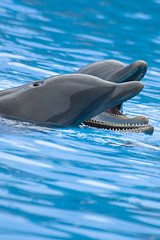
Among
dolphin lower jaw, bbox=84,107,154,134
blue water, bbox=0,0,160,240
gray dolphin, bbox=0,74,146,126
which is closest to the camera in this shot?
blue water, bbox=0,0,160,240

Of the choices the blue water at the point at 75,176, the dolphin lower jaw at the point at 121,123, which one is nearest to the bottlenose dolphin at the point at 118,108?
the dolphin lower jaw at the point at 121,123

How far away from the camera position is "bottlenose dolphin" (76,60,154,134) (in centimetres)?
618

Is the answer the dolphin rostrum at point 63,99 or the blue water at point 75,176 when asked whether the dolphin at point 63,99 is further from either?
the blue water at point 75,176

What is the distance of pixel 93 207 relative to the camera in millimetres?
3695

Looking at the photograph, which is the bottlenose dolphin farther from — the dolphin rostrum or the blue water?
the dolphin rostrum

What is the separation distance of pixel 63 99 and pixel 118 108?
1.21 meters

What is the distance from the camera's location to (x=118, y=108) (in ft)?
22.0

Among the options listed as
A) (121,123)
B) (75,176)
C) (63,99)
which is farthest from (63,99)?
(75,176)

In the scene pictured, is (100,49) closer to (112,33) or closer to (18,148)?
(112,33)

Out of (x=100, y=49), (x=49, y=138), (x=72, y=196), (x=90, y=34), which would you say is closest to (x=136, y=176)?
(x=72, y=196)

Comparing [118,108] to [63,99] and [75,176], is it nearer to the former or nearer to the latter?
[63,99]

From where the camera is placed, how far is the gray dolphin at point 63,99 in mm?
5684

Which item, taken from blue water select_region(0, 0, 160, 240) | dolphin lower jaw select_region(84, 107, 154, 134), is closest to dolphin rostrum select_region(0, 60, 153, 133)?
blue water select_region(0, 0, 160, 240)

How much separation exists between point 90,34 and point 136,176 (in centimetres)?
976
